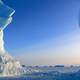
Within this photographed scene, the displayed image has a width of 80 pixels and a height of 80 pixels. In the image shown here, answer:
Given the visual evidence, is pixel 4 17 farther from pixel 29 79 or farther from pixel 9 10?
pixel 29 79

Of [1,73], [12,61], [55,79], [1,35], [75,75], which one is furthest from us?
[1,35]

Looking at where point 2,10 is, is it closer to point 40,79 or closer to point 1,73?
point 1,73

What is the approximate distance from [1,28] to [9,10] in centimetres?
377

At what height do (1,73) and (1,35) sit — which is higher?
(1,35)

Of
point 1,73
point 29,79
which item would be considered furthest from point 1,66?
point 29,79

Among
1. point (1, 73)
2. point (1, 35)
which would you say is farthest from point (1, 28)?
point (1, 73)

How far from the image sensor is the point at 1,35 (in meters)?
55.2

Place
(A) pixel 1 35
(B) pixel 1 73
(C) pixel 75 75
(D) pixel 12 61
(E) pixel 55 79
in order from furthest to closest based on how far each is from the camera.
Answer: (A) pixel 1 35 → (D) pixel 12 61 → (B) pixel 1 73 → (C) pixel 75 75 → (E) pixel 55 79

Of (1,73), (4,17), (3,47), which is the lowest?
(1,73)

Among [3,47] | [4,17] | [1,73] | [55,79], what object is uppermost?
[4,17]

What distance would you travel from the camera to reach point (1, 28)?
5359 cm

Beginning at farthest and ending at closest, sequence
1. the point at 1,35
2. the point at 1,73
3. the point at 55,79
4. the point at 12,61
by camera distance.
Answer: the point at 1,35 → the point at 12,61 → the point at 1,73 → the point at 55,79

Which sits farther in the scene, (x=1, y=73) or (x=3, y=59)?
(x=3, y=59)

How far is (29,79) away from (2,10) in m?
17.2
